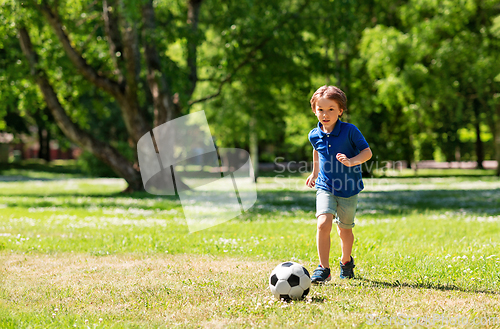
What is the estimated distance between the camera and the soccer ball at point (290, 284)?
4.43 meters

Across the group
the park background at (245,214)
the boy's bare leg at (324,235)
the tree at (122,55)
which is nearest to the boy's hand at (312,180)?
the boy's bare leg at (324,235)

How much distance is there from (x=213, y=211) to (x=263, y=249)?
5.35 meters

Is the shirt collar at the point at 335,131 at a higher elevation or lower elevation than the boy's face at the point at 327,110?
lower

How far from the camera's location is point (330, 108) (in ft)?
16.7

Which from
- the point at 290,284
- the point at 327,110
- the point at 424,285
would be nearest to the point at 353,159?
the point at 327,110

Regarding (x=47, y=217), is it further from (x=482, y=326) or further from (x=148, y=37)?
(x=482, y=326)

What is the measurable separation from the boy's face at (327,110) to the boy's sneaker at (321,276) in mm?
1658

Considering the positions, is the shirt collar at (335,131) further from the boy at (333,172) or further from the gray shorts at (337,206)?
the gray shorts at (337,206)

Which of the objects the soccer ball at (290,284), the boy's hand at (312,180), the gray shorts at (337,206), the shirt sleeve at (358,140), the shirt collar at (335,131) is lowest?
the soccer ball at (290,284)

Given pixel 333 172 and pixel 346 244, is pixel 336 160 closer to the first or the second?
pixel 333 172

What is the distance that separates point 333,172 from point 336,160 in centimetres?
16

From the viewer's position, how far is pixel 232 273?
5535 mm

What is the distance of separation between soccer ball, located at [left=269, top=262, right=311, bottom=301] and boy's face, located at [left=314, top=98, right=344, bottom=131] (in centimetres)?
169

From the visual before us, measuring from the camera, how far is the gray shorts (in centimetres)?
516
